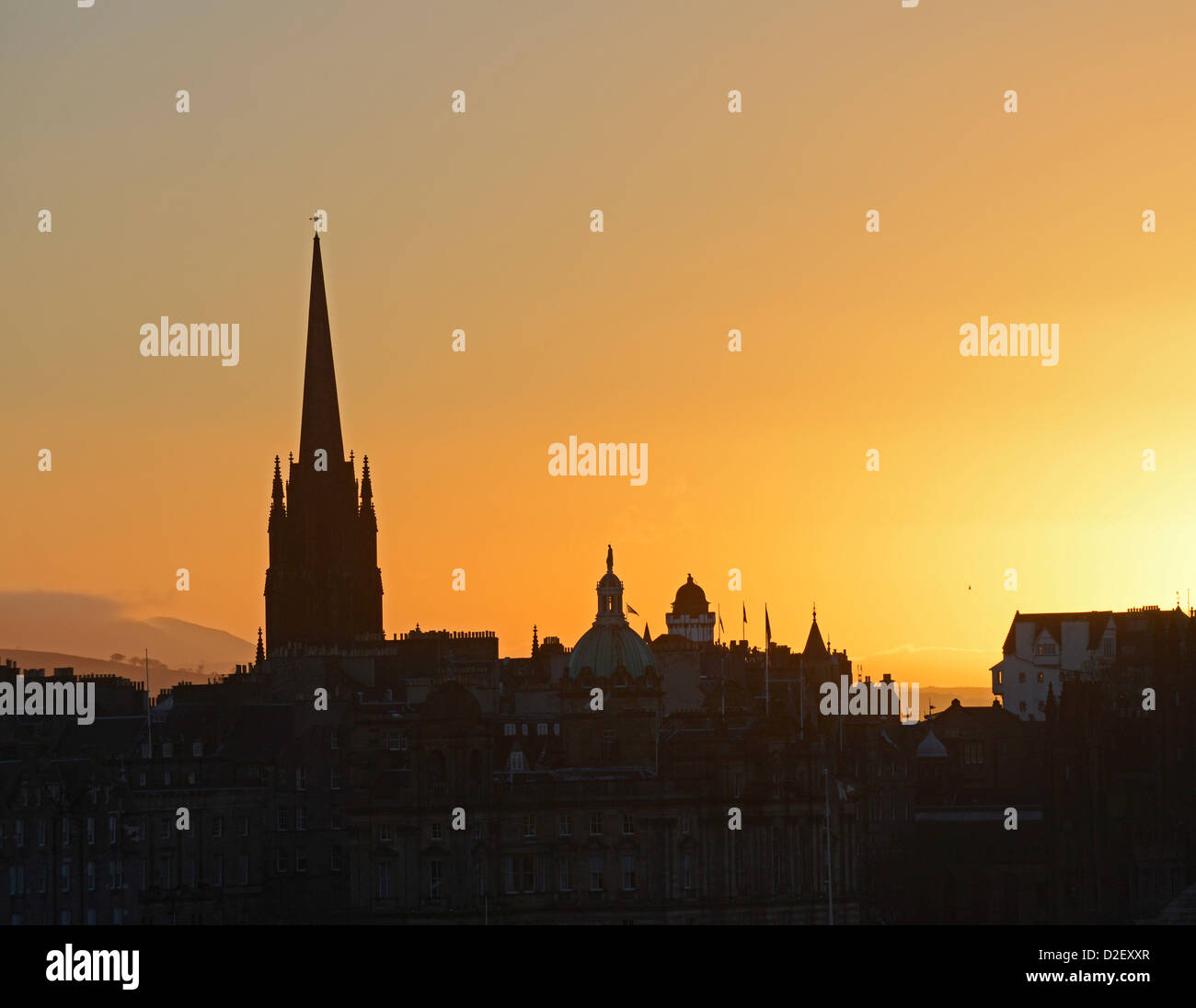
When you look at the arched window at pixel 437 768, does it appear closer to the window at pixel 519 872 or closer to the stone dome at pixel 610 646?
the window at pixel 519 872

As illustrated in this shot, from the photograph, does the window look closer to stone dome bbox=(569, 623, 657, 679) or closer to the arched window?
the arched window

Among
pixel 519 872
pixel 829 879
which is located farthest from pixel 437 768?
pixel 829 879

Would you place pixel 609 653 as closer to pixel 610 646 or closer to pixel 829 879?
pixel 610 646

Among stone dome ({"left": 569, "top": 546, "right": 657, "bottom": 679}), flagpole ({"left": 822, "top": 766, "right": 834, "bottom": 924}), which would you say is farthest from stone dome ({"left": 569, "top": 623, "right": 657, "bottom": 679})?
flagpole ({"left": 822, "top": 766, "right": 834, "bottom": 924})

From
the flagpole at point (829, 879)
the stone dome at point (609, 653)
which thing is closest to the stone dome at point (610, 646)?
the stone dome at point (609, 653)

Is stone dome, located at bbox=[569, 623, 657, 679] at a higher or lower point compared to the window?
higher

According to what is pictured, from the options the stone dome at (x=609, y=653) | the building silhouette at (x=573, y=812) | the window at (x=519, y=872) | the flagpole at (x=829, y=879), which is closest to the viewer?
the building silhouette at (x=573, y=812)

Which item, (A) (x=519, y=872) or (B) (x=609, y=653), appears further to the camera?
(B) (x=609, y=653)

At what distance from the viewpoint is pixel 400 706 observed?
165m

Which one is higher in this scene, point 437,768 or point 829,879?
point 437,768

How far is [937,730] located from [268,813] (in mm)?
47447
